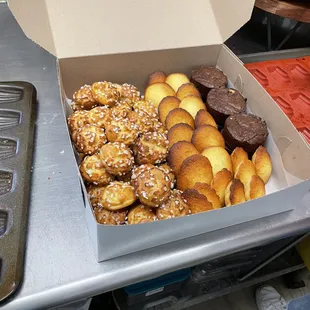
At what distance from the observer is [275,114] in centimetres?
91

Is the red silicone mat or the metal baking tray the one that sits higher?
the red silicone mat

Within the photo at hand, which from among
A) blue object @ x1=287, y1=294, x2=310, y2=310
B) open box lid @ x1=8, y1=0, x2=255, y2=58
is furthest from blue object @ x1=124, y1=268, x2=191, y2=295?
open box lid @ x1=8, y1=0, x2=255, y2=58

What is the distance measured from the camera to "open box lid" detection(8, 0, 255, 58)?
93cm

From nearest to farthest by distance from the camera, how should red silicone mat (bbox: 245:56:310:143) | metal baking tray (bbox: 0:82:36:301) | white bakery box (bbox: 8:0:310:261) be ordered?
metal baking tray (bbox: 0:82:36:301), white bakery box (bbox: 8:0:310:261), red silicone mat (bbox: 245:56:310:143)

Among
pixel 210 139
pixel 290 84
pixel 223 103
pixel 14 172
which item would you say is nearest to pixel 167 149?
pixel 210 139

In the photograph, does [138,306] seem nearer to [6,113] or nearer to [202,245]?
[202,245]

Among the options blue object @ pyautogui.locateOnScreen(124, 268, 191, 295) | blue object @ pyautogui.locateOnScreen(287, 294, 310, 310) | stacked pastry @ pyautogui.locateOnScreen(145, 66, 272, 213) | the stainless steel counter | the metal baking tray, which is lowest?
blue object @ pyautogui.locateOnScreen(124, 268, 191, 295)

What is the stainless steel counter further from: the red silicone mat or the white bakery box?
the red silicone mat

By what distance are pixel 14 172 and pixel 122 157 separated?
0.26 metres

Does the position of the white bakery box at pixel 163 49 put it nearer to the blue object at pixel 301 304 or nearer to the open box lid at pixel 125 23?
the open box lid at pixel 125 23

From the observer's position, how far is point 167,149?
853 mm

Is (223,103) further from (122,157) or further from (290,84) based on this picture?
(122,157)

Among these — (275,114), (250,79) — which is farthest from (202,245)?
(250,79)

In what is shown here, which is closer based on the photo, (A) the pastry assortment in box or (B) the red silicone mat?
(A) the pastry assortment in box
